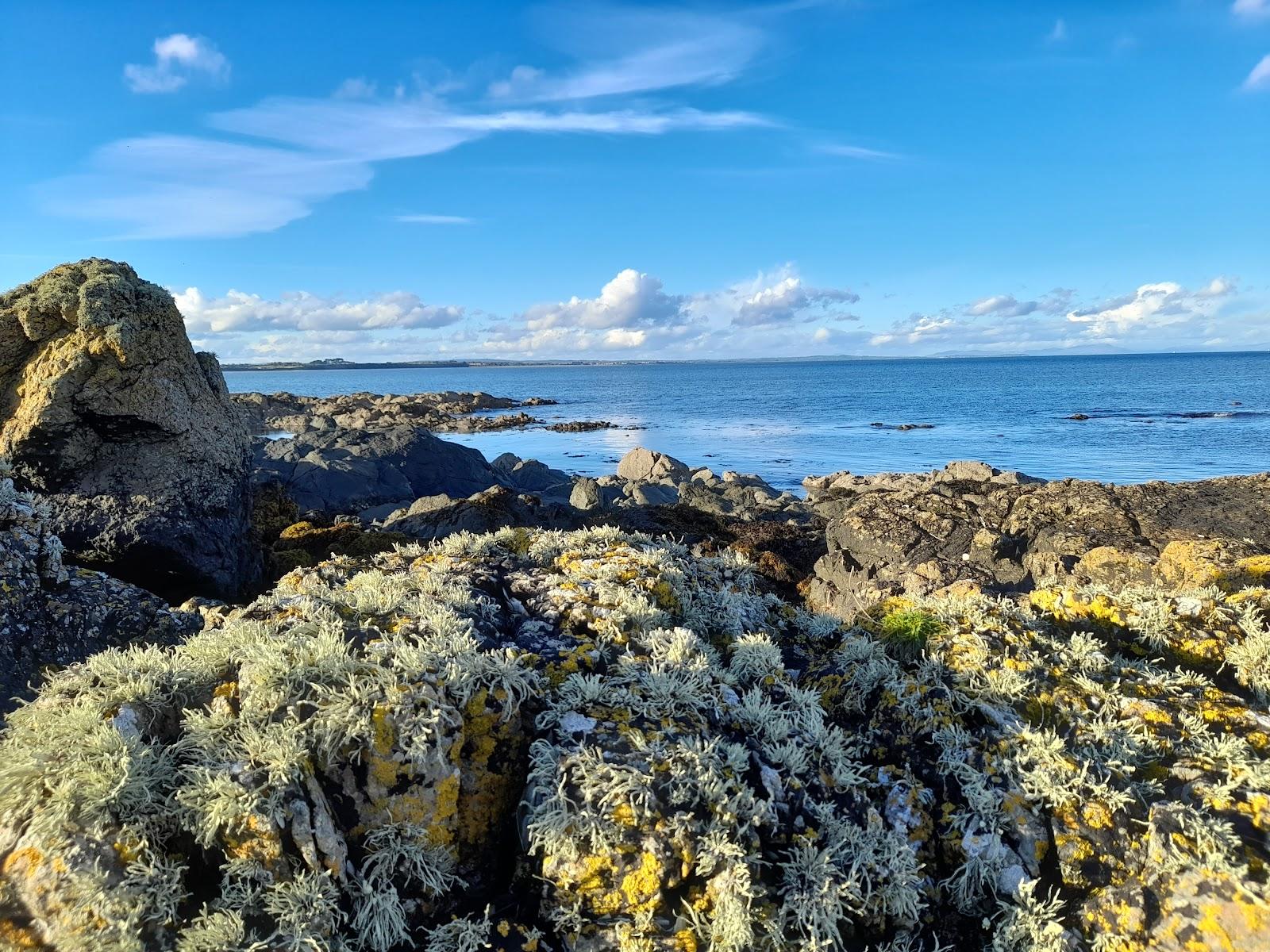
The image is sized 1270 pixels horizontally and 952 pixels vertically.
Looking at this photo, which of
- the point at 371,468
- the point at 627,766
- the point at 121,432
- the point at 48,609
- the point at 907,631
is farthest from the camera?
the point at 371,468

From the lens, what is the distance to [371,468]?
29719 millimetres

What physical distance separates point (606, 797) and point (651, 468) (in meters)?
32.3

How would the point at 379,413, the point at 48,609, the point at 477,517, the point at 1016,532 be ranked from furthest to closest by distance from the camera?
the point at 379,413, the point at 477,517, the point at 1016,532, the point at 48,609

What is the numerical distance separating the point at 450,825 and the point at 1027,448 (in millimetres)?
55514

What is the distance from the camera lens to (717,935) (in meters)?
3.14

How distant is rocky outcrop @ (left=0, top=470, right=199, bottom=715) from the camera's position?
6.17 m

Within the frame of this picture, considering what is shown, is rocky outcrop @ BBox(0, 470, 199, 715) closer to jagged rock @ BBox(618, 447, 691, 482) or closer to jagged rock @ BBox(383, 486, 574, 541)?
jagged rock @ BBox(383, 486, 574, 541)

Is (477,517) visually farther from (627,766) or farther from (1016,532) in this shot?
(627,766)

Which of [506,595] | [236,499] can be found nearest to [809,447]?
[236,499]

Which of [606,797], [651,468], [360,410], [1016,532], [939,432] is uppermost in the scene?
[360,410]

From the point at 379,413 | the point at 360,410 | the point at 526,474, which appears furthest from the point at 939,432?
the point at 360,410

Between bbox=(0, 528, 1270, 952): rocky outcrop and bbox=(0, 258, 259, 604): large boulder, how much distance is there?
20.7ft

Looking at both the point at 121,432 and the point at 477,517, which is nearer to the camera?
the point at 121,432

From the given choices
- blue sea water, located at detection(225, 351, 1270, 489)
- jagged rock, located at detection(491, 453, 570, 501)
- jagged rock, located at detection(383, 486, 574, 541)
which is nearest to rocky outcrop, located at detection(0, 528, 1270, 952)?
jagged rock, located at detection(383, 486, 574, 541)
